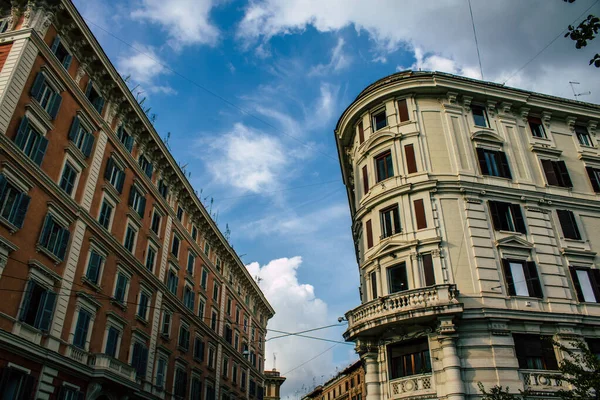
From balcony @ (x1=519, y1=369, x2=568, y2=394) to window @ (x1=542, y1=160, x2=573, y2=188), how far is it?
39.0 ft

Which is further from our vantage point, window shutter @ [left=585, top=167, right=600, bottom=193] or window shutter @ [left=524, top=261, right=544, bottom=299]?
window shutter @ [left=585, top=167, right=600, bottom=193]

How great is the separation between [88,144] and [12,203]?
753 centimetres

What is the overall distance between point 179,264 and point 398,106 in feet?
73.2

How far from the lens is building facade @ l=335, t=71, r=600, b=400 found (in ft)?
72.3

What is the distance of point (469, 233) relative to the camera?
24953 mm

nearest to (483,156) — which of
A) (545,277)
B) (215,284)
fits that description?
(545,277)

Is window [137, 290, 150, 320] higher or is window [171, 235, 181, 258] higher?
window [171, 235, 181, 258]

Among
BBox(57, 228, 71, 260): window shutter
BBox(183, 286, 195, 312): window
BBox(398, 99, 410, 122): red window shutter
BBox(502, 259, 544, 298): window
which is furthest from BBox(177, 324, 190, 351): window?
BBox(502, 259, 544, 298): window

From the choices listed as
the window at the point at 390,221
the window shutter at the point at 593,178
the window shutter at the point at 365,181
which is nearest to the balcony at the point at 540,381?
the window at the point at 390,221

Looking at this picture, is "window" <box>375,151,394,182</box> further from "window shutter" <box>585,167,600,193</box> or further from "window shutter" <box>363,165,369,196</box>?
"window shutter" <box>585,167,600,193</box>

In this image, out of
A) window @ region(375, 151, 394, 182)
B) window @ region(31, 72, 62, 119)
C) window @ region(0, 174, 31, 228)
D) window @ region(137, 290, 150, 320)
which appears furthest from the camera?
window @ region(137, 290, 150, 320)

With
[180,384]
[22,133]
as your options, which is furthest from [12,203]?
[180,384]

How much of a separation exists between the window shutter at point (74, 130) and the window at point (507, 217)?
78.7 ft

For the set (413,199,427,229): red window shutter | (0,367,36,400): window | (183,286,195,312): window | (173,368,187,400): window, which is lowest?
(0,367,36,400): window
